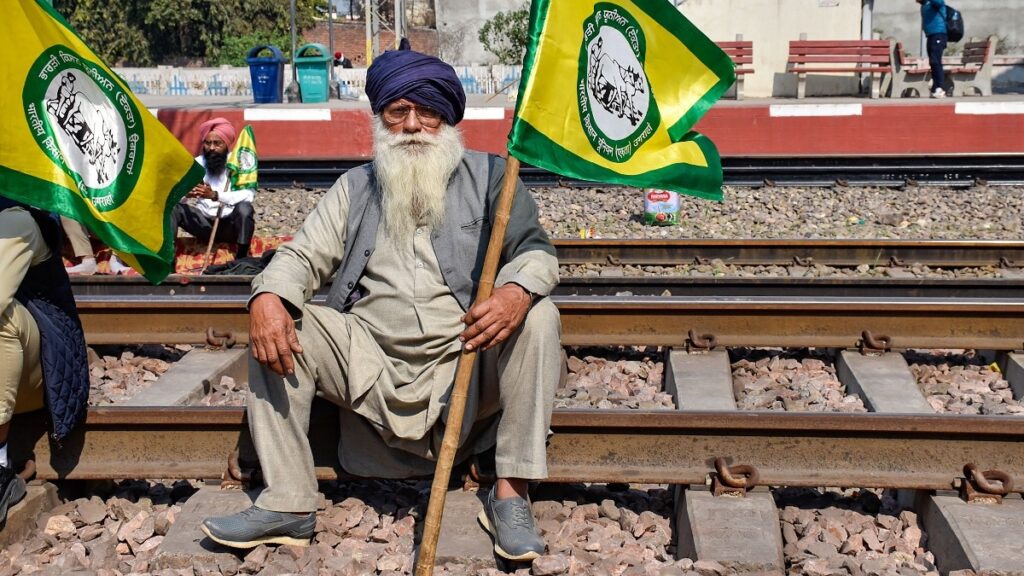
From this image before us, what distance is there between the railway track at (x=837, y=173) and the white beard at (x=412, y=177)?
7.10 metres

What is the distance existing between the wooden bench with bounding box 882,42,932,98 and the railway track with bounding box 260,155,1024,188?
8.06 meters

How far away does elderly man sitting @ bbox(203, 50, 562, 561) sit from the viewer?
3119 mm

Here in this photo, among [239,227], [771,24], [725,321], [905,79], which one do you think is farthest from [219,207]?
[771,24]

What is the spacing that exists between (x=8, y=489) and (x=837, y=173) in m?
9.09

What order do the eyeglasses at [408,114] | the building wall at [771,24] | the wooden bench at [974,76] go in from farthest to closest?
the building wall at [771,24], the wooden bench at [974,76], the eyeglasses at [408,114]

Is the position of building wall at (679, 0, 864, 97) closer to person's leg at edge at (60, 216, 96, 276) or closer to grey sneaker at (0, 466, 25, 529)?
person's leg at edge at (60, 216, 96, 276)

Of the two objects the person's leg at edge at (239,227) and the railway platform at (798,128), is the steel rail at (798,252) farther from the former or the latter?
the railway platform at (798,128)

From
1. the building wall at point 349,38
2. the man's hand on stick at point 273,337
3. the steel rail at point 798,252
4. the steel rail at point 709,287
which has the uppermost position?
the man's hand on stick at point 273,337

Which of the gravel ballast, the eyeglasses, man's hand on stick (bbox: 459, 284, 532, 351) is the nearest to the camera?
man's hand on stick (bbox: 459, 284, 532, 351)

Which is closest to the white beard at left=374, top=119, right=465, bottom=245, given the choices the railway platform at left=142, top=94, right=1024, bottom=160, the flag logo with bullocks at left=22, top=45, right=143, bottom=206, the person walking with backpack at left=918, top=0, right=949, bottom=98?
the flag logo with bullocks at left=22, top=45, right=143, bottom=206

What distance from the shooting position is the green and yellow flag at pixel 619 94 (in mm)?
3027

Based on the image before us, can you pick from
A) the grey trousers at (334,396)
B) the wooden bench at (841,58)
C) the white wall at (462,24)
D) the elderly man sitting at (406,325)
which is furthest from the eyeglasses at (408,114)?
the white wall at (462,24)

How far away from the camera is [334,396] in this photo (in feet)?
10.7

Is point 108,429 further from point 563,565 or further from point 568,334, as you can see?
point 568,334
